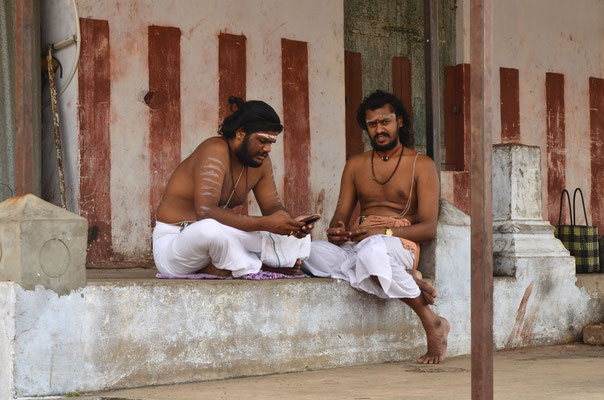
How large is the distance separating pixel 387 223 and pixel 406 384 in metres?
1.39

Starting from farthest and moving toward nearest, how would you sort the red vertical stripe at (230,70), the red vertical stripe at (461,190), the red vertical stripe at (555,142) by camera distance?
the red vertical stripe at (555,142)
the red vertical stripe at (461,190)
the red vertical stripe at (230,70)

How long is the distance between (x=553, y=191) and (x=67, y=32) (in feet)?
16.3

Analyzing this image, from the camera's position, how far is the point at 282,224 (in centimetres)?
575

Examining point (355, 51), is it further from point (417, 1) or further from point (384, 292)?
point (384, 292)

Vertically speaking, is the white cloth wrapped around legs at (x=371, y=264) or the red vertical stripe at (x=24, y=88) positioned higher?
the red vertical stripe at (x=24, y=88)

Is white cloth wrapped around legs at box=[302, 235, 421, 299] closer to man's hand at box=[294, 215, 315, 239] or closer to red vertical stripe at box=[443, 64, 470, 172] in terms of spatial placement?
man's hand at box=[294, 215, 315, 239]

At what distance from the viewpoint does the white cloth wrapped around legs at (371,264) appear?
19.9 ft

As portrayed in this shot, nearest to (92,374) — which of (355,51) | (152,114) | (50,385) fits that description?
(50,385)

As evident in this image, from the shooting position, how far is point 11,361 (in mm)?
4750

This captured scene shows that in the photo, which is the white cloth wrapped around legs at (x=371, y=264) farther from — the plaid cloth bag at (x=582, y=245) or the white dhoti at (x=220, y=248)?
the plaid cloth bag at (x=582, y=245)

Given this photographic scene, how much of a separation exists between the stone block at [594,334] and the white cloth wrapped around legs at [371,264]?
1967 mm

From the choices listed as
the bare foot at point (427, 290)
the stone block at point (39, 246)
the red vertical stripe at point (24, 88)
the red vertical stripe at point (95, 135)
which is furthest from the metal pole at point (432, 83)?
the stone block at point (39, 246)

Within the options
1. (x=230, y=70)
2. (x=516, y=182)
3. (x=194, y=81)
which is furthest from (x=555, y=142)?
(x=194, y=81)

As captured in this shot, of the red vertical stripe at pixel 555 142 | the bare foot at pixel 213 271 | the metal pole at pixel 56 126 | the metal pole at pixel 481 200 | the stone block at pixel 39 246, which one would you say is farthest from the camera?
the red vertical stripe at pixel 555 142
